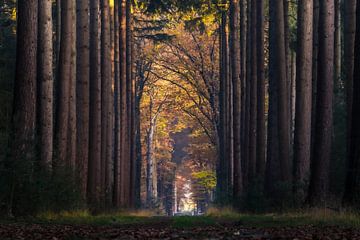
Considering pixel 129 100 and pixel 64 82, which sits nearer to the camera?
pixel 64 82

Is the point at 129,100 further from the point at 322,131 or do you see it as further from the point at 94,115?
the point at 322,131

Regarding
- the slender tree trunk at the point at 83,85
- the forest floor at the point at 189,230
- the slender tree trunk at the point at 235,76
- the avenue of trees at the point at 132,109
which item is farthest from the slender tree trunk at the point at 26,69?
the slender tree trunk at the point at 235,76

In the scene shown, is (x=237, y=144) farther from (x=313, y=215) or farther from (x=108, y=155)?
→ (x=313, y=215)

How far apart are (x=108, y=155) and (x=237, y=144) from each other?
6.07 metres

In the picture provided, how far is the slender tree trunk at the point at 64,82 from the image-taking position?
19.1 m

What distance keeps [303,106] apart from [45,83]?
7615mm

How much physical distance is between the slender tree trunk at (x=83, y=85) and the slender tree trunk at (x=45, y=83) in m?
3.85

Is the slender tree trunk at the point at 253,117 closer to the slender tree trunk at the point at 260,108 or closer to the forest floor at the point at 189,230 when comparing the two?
the slender tree trunk at the point at 260,108

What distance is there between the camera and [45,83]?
1742 cm

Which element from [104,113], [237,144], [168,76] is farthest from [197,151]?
[104,113]

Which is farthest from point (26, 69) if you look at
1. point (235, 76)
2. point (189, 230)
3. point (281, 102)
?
point (235, 76)

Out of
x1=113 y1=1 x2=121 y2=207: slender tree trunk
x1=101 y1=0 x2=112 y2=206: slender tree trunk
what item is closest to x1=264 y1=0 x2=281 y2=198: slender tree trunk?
x1=101 y1=0 x2=112 y2=206: slender tree trunk

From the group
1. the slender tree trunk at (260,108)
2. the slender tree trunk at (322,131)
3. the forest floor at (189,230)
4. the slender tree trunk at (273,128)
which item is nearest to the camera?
the forest floor at (189,230)

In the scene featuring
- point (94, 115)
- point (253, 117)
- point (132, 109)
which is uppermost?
point (132, 109)
